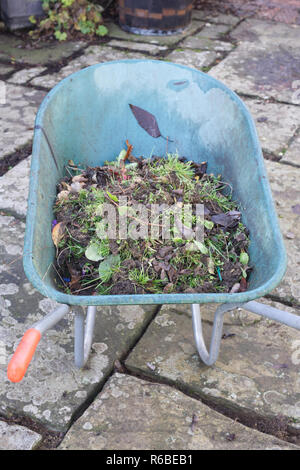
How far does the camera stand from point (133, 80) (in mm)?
2227

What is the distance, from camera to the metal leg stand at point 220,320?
1393mm

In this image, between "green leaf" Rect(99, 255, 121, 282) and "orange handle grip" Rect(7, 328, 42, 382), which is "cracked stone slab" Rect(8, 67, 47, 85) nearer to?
"green leaf" Rect(99, 255, 121, 282)

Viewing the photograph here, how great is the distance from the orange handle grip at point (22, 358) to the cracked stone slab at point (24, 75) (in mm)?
3213

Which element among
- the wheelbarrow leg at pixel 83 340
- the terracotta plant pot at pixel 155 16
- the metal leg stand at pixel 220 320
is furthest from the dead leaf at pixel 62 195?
the terracotta plant pot at pixel 155 16

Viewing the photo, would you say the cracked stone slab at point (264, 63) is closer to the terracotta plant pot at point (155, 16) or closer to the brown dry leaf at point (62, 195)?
the terracotta plant pot at point (155, 16)

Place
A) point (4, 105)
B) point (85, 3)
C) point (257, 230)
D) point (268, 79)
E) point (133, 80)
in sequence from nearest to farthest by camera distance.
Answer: point (257, 230) < point (133, 80) < point (4, 105) < point (268, 79) < point (85, 3)

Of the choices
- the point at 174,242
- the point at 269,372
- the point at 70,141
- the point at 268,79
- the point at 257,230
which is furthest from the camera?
the point at 268,79

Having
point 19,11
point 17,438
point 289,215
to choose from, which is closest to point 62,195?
point 17,438

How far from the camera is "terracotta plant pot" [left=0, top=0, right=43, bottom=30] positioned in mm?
4652

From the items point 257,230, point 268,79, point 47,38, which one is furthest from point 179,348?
point 47,38

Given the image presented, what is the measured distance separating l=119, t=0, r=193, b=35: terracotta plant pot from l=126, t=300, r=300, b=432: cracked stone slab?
11.8 feet

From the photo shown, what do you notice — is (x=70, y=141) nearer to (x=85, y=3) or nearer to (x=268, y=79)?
(x=268, y=79)

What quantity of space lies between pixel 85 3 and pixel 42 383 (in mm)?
4084

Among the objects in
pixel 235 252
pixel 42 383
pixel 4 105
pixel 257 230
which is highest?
pixel 257 230
